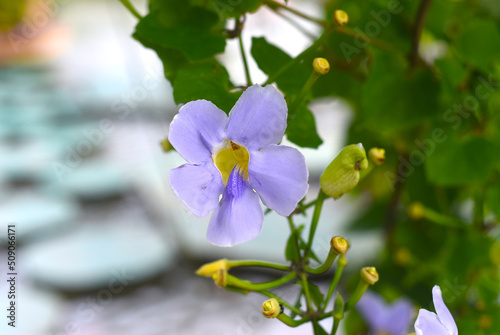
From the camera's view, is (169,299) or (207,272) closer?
(207,272)

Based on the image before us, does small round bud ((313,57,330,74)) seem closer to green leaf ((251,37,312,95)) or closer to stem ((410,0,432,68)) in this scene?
green leaf ((251,37,312,95))

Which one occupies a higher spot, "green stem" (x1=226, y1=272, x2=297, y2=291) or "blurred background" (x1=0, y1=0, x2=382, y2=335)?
"green stem" (x1=226, y1=272, x2=297, y2=291)

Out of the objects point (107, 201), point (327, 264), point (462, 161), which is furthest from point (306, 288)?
point (107, 201)

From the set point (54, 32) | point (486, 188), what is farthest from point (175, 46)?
point (54, 32)

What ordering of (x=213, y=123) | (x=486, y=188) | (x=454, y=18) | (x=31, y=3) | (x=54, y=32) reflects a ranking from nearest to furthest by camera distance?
(x=213, y=123)
(x=486, y=188)
(x=454, y=18)
(x=31, y=3)
(x=54, y=32)

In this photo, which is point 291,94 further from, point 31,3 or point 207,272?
point 31,3

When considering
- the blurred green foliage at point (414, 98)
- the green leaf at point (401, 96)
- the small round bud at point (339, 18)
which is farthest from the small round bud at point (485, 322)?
the small round bud at point (339, 18)

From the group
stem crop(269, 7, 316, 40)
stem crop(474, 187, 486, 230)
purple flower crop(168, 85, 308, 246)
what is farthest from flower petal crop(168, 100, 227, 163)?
stem crop(474, 187, 486, 230)
